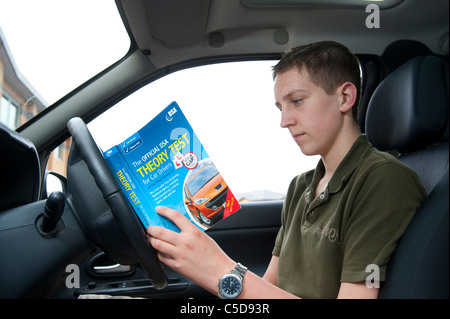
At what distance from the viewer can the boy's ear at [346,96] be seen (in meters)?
0.99

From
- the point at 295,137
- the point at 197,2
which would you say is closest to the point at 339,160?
the point at 295,137

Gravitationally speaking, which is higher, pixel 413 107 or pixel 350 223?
pixel 413 107

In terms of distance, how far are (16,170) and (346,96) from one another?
0.86 metres

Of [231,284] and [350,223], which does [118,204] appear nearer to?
[231,284]

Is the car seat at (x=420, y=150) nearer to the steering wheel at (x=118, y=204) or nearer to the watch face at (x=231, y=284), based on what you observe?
the watch face at (x=231, y=284)

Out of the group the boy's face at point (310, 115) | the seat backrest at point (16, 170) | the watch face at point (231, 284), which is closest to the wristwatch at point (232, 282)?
the watch face at point (231, 284)

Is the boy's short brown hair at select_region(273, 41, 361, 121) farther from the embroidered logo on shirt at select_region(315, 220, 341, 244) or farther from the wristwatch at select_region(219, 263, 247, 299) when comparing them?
the wristwatch at select_region(219, 263, 247, 299)

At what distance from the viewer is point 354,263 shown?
0.80 meters

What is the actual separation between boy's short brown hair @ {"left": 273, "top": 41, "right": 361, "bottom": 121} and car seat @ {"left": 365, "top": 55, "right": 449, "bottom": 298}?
0.09 metres

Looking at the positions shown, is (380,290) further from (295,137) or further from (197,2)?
(197,2)

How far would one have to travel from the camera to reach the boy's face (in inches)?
38.1

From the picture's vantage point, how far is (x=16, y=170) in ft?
3.62

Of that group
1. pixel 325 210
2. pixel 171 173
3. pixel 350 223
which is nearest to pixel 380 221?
pixel 350 223

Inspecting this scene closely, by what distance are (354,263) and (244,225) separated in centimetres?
119
